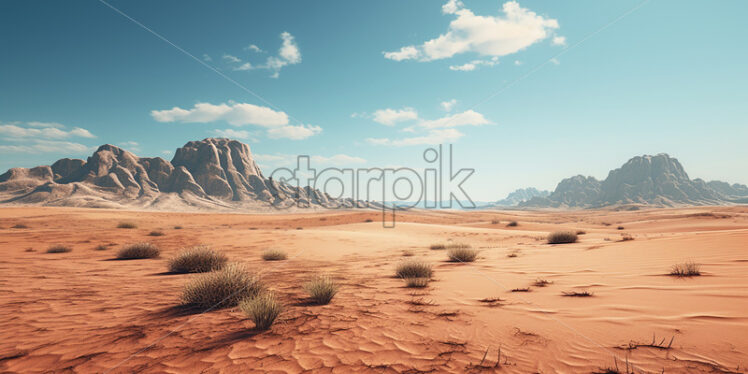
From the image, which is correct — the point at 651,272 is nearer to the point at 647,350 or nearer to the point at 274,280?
the point at 647,350

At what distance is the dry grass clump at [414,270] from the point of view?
6.48 metres

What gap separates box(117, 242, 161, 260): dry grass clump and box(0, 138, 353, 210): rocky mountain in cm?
7679

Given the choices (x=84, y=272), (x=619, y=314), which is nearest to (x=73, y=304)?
(x=84, y=272)

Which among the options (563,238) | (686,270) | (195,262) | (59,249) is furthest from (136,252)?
(563,238)

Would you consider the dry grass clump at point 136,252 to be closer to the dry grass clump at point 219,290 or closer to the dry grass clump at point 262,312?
the dry grass clump at point 219,290

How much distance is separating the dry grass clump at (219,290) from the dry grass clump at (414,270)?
310 cm

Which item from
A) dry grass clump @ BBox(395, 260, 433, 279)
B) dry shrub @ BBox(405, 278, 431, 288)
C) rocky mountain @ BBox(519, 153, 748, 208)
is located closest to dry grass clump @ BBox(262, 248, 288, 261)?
dry grass clump @ BBox(395, 260, 433, 279)

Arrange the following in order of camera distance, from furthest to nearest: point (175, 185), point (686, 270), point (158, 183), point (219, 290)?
point (158, 183)
point (175, 185)
point (686, 270)
point (219, 290)

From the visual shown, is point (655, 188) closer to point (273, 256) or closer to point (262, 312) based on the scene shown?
point (273, 256)

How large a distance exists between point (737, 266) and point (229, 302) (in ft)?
27.6

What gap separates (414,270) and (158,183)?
449 ft

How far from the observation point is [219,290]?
15.3 feet

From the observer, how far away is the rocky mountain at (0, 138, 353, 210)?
295 ft

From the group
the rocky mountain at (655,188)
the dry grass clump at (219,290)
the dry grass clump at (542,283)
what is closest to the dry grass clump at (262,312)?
the dry grass clump at (219,290)
